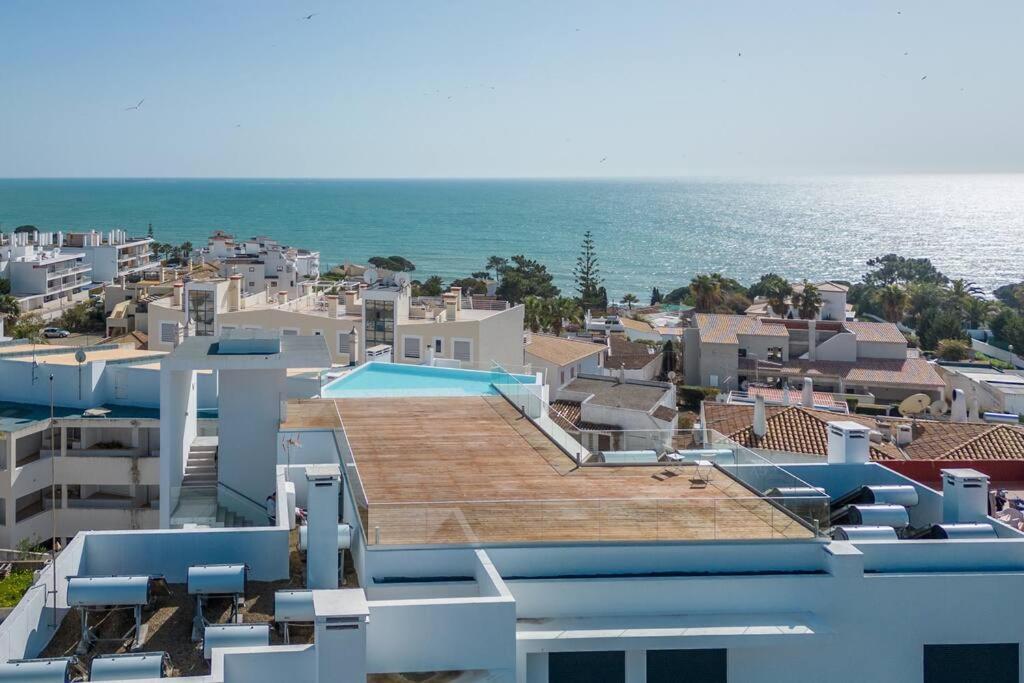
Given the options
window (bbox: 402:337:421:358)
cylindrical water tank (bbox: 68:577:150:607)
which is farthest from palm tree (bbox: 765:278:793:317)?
cylindrical water tank (bbox: 68:577:150:607)

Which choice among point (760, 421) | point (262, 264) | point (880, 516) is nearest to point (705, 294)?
point (262, 264)

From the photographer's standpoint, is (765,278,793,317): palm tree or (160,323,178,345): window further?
(765,278,793,317): palm tree

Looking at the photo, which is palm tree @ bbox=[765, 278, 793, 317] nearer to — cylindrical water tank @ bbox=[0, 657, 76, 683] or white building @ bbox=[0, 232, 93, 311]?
white building @ bbox=[0, 232, 93, 311]

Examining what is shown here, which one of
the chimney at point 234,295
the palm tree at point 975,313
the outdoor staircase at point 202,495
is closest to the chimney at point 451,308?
the chimney at point 234,295

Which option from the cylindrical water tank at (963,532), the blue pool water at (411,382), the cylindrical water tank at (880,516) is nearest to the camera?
the cylindrical water tank at (963,532)

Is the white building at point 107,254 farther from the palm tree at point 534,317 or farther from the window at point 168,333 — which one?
the window at point 168,333

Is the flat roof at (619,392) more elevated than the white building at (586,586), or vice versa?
the white building at (586,586)

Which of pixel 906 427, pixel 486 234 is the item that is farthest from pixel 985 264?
pixel 906 427
